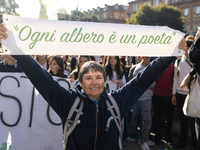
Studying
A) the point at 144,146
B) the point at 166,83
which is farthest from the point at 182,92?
the point at 144,146

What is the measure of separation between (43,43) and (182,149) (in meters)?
3.23

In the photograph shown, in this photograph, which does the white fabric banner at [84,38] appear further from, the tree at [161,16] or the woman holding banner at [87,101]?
the tree at [161,16]

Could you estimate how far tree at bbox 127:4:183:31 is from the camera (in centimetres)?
3234

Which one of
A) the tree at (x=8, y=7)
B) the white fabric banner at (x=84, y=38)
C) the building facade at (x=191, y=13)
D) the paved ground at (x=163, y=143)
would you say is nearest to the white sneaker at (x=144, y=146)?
the paved ground at (x=163, y=143)

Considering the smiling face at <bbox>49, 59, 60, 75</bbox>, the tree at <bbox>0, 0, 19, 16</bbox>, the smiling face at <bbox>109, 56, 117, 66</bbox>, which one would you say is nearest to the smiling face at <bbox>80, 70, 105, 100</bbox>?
the smiling face at <bbox>49, 59, 60, 75</bbox>

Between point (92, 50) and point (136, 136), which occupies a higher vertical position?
point (92, 50)

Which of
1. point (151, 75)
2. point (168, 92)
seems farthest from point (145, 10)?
point (151, 75)

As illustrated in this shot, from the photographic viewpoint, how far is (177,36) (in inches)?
82.7

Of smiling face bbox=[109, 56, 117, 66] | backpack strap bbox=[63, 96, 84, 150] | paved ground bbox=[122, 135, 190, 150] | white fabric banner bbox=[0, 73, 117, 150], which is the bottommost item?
paved ground bbox=[122, 135, 190, 150]

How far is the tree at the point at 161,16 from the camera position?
3234cm

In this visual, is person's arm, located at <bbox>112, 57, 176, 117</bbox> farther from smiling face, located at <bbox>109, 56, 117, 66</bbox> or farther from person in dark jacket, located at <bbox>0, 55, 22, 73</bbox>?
person in dark jacket, located at <bbox>0, 55, 22, 73</bbox>

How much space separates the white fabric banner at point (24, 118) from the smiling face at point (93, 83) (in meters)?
1.97

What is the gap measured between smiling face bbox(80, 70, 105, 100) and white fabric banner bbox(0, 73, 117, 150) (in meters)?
1.97

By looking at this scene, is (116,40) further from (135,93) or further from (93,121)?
(93,121)
